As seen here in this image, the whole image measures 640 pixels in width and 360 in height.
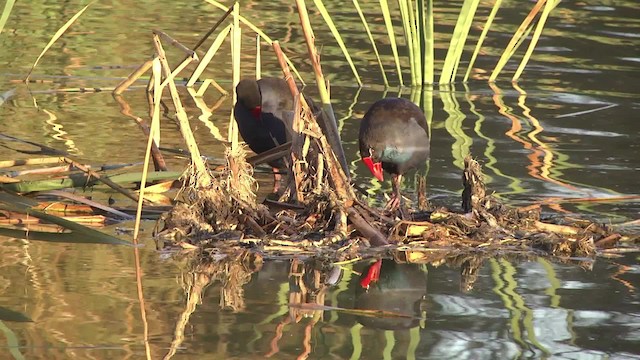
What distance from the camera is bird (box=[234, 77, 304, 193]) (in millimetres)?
6793

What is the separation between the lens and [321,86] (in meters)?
5.33

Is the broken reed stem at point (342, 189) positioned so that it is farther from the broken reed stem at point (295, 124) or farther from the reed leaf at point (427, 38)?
the reed leaf at point (427, 38)

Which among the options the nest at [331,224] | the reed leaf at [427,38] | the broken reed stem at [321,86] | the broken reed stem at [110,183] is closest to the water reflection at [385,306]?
the nest at [331,224]

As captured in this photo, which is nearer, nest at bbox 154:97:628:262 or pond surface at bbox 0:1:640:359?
pond surface at bbox 0:1:640:359

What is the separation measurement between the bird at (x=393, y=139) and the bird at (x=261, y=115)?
667 mm

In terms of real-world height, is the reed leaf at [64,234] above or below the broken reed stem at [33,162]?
below

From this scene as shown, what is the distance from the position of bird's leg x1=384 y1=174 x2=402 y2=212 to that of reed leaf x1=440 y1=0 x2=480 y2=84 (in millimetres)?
2827

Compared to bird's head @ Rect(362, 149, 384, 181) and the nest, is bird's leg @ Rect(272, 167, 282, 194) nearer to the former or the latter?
bird's head @ Rect(362, 149, 384, 181)

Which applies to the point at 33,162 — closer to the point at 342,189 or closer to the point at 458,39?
the point at 342,189

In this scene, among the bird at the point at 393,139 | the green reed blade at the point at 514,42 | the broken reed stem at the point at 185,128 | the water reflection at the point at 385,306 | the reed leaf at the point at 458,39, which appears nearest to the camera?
the water reflection at the point at 385,306

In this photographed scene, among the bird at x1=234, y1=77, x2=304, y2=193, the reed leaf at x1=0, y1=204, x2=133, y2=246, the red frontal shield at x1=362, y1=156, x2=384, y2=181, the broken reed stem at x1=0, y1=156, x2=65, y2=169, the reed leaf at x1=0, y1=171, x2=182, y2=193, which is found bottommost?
the reed leaf at x1=0, y1=204, x2=133, y2=246

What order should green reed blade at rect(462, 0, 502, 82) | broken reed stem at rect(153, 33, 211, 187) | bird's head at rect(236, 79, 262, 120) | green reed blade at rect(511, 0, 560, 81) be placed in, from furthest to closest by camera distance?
1. green reed blade at rect(462, 0, 502, 82)
2. green reed blade at rect(511, 0, 560, 81)
3. bird's head at rect(236, 79, 262, 120)
4. broken reed stem at rect(153, 33, 211, 187)

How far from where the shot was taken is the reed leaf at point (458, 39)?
904 cm

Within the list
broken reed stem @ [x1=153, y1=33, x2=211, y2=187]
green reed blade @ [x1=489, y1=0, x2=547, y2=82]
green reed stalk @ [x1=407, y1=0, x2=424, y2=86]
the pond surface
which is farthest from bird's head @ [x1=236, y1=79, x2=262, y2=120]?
green reed blade @ [x1=489, y1=0, x2=547, y2=82]
